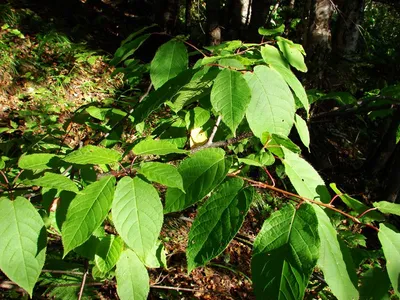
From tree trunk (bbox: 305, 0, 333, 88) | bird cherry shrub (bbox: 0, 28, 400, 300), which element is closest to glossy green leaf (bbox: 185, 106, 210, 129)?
bird cherry shrub (bbox: 0, 28, 400, 300)

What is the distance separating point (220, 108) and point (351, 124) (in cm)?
677

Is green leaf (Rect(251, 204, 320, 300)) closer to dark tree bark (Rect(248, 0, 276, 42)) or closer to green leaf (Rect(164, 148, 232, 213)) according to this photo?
green leaf (Rect(164, 148, 232, 213))

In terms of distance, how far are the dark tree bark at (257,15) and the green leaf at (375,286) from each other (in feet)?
17.8

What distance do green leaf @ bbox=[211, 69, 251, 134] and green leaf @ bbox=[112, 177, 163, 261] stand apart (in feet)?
0.79

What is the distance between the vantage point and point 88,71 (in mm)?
5703

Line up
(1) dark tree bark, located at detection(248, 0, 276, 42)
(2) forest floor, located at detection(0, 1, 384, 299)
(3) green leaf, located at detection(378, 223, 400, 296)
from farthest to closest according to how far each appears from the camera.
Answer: (1) dark tree bark, located at detection(248, 0, 276, 42) < (2) forest floor, located at detection(0, 1, 384, 299) < (3) green leaf, located at detection(378, 223, 400, 296)

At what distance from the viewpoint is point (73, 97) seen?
5.12m

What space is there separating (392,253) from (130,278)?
31.6 inches

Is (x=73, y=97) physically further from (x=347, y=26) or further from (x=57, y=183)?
(x=57, y=183)

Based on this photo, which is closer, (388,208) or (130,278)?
(388,208)

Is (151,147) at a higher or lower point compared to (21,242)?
higher

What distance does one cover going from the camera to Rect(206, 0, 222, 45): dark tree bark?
5184mm

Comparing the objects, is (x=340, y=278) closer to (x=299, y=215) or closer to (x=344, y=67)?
(x=299, y=215)

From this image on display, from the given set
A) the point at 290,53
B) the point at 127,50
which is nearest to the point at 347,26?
the point at 290,53
